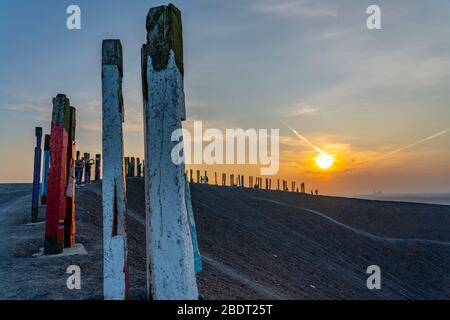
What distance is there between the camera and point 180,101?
3580 mm

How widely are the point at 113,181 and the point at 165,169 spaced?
2.50 feet

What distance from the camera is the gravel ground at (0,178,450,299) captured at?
5934mm

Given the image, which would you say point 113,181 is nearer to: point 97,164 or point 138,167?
point 97,164

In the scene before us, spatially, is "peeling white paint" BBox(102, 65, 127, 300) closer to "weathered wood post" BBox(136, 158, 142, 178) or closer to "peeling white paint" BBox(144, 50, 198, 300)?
"peeling white paint" BBox(144, 50, 198, 300)

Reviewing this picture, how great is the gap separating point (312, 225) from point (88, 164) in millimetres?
13174

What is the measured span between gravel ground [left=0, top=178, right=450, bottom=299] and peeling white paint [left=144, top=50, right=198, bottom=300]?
99 centimetres

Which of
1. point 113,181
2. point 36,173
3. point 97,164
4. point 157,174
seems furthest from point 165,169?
point 97,164

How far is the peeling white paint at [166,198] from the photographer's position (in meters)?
3.34

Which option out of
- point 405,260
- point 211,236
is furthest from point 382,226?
point 211,236

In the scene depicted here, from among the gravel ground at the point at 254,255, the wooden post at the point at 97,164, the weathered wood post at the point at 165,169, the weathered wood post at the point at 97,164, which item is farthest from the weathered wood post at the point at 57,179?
the wooden post at the point at 97,164

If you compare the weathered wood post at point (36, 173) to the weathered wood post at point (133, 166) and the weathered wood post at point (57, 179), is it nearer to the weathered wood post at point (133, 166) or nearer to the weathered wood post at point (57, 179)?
the weathered wood post at point (57, 179)

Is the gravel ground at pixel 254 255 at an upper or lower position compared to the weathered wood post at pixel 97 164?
lower

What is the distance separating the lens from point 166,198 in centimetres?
342

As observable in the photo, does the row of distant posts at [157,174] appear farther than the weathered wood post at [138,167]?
No
